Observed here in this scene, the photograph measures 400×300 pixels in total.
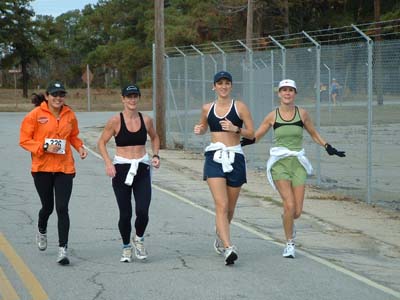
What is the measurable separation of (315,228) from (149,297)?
448cm

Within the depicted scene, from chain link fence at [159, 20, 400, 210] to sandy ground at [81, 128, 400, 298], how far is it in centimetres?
65

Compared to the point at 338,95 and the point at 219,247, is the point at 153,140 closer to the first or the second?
the point at 219,247

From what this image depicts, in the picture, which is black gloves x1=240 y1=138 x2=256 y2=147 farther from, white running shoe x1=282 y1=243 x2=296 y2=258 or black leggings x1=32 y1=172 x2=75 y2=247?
black leggings x1=32 y1=172 x2=75 y2=247

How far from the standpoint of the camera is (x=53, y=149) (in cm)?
774

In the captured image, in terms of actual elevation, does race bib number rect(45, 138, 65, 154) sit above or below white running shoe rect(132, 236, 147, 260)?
above

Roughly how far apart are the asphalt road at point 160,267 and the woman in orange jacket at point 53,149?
1.87 feet

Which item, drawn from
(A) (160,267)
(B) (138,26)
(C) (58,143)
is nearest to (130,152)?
(C) (58,143)

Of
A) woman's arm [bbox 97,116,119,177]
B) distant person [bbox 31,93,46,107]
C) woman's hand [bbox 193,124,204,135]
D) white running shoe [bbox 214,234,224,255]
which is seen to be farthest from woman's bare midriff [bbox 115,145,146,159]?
white running shoe [bbox 214,234,224,255]

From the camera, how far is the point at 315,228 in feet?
34.4

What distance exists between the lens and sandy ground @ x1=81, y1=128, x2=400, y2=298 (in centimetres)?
832

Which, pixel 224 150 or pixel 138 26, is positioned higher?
pixel 138 26

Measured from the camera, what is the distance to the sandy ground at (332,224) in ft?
27.3

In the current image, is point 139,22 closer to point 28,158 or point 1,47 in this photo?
point 1,47

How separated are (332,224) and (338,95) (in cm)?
593
